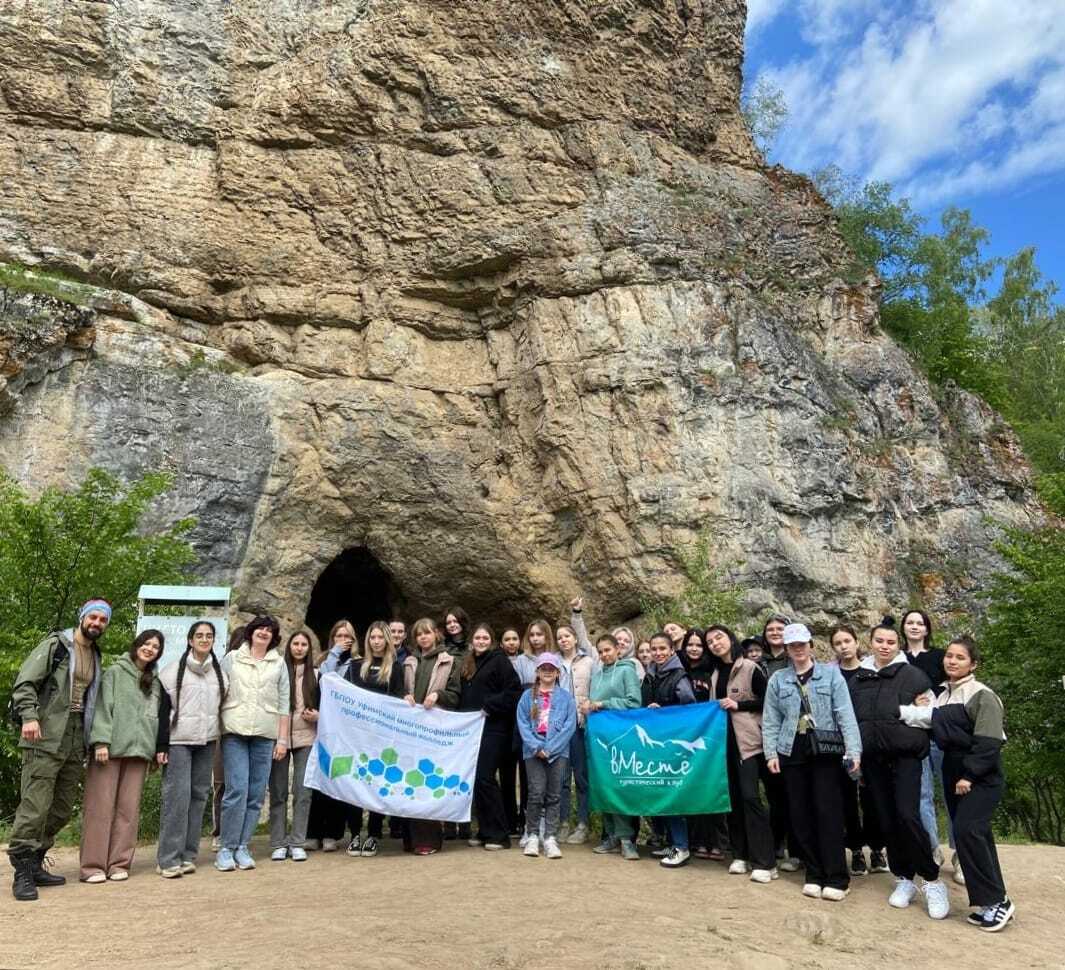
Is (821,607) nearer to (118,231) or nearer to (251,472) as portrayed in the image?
(251,472)

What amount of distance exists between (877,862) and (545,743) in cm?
299

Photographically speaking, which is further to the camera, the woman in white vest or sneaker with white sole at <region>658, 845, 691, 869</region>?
sneaker with white sole at <region>658, 845, 691, 869</region>

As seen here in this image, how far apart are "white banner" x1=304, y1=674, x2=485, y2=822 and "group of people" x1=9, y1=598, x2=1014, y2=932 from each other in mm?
186

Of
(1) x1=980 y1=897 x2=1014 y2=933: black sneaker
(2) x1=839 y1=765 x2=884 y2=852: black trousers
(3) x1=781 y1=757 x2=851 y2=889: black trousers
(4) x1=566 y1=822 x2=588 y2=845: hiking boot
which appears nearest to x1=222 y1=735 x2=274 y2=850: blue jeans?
(4) x1=566 y1=822 x2=588 y2=845: hiking boot

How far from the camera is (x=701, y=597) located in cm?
1470

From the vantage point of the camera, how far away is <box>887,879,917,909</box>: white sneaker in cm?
657

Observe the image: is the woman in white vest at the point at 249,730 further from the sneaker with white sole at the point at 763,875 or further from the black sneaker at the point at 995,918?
the black sneaker at the point at 995,918

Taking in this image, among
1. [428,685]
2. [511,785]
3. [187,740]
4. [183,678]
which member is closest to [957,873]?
[511,785]

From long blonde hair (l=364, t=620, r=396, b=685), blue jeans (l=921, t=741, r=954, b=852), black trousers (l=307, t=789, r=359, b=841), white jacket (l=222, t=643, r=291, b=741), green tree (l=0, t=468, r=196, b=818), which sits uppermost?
green tree (l=0, t=468, r=196, b=818)

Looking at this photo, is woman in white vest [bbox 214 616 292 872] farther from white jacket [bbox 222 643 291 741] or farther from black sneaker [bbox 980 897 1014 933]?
black sneaker [bbox 980 897 1014 933]

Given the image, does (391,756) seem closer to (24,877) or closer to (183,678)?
(183,678)

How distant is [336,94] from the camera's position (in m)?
18.3

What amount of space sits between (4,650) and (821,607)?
41.5ft

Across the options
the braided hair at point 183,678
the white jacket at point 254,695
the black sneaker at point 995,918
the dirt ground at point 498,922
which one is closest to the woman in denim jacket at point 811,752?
the dirt ground at point 498,922
